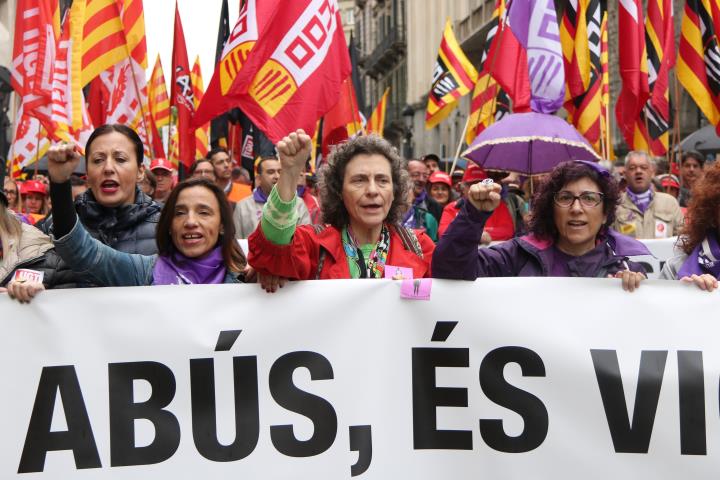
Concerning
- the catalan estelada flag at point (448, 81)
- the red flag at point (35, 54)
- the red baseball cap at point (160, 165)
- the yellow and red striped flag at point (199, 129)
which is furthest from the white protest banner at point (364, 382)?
the yellow and red striped flag at point (199, 129)

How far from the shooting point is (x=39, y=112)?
326 inches

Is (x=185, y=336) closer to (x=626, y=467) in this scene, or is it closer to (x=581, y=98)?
(x=626, y=467)

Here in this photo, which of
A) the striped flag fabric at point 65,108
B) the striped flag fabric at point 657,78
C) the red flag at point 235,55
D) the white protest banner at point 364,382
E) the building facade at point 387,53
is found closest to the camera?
the white protest banner at point 364,382

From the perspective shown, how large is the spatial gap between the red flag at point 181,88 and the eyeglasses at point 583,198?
198 inches

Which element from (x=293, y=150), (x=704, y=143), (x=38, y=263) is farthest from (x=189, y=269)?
(x=704, y=143)

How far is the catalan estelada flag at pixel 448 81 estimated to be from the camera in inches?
518

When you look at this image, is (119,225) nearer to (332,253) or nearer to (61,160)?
(61,160)

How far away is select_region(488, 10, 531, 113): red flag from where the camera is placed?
8.58 metres

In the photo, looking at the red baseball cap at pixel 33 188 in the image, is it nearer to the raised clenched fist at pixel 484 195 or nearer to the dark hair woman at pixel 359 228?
the dark hair woman at pixel 359 228

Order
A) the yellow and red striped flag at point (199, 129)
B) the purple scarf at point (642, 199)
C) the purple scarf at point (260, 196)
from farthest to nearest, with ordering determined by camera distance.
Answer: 1. the yellow and red striped flag at point (199, 129)
2. the purple scarf at point (260, 196)
3. the purple scarf at point (642, 199)

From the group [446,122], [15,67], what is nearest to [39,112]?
[15,67]

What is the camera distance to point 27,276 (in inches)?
149

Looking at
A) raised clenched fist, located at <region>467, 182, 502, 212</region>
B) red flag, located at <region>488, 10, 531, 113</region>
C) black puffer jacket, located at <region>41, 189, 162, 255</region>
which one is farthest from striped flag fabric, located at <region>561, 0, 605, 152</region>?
raised clenched fist, located at <region>467, 182, 502, 212</region>

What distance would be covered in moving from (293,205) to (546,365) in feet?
3.57
